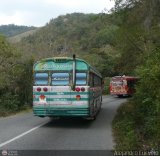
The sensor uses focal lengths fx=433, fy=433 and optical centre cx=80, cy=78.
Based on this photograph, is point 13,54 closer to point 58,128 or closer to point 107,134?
point 58,128

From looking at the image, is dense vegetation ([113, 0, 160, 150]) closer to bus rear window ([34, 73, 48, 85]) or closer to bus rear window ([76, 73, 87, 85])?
bus rear window ([76, 73, 87, 85])

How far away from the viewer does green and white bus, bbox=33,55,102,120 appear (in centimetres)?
1883

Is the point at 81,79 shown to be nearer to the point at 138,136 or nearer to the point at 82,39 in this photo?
the point at 138,136

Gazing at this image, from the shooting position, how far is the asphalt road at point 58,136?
13.4 metres

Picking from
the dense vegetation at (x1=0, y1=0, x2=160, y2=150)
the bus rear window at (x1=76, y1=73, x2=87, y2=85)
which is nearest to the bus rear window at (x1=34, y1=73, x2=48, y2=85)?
the bus rear window at (x1=76, y1=73, x2=87, y2=85)

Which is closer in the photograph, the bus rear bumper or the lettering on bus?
the bus rear bumper

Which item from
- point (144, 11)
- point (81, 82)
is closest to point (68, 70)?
point (81, 82)

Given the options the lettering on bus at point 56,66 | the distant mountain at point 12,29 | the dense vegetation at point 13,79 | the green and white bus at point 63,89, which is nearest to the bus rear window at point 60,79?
the green and white bus at point 63,89

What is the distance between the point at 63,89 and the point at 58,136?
3383mm

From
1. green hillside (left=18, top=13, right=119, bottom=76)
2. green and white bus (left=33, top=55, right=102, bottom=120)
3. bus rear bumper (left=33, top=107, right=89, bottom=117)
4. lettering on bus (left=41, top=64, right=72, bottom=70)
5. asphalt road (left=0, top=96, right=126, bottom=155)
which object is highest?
green hillside (left=18, top=13, right=119, bottom=76)

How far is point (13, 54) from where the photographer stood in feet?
106

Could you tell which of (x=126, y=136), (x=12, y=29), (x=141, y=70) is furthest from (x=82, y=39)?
(x=126, y=136)

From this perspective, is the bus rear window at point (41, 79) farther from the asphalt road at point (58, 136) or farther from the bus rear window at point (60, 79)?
the asphalt road at point (58, 136)

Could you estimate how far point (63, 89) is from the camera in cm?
1884
